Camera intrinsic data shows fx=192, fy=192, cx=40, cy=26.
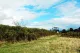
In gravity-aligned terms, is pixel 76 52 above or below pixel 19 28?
below

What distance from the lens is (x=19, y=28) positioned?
33.9 metres

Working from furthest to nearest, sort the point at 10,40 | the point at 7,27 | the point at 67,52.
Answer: the point at 7,27, the point at 10,40, the point at 67,52

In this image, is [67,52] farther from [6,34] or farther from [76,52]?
[6,34]

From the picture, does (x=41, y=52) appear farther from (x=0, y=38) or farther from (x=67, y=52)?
(x=0, y=38)

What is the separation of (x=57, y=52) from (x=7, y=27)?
18496mm

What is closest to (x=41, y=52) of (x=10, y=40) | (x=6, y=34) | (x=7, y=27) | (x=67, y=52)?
(x=67, y=52)

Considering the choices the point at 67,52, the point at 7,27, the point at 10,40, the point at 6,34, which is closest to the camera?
the point at 67,52

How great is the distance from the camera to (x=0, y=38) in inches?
1077

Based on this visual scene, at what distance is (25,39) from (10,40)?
279 cm

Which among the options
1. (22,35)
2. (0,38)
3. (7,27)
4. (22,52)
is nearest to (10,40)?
(0,38)

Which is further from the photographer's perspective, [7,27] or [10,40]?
[7,27]

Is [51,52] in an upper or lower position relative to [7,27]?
lower

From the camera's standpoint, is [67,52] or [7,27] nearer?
[67,52]

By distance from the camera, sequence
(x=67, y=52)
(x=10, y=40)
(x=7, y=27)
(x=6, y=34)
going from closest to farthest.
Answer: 1. (x=67, y=52)
2. (x=10, y=40)
3. (x=6, y=34)
4. (x=7, y=27)
